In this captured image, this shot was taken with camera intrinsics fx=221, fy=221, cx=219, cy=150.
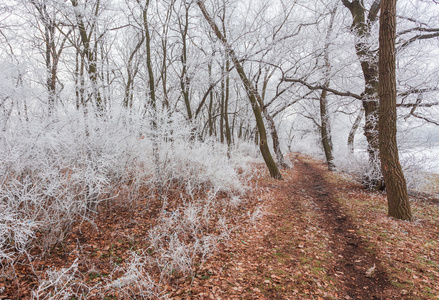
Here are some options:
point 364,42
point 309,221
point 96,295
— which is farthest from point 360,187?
point 96,295

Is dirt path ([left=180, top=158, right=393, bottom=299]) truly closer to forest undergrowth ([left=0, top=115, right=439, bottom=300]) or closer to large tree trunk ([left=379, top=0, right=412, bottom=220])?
forest undergrowth ([left=0, top=115, right=439, bottom=300])

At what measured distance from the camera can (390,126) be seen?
505cm

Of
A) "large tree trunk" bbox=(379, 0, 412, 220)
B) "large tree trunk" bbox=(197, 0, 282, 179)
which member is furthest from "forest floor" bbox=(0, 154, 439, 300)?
"large tree trunk" bbox=(197, 0, 282, 179)

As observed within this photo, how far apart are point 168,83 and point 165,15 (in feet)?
23.9

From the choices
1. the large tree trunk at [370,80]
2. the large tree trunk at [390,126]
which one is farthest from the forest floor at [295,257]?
the large tree trunk at [370,80]

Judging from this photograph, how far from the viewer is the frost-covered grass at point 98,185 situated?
9.98 ft

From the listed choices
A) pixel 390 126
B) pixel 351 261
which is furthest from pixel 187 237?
pixel 390 126

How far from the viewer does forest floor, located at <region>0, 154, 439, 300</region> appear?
9.43 ft

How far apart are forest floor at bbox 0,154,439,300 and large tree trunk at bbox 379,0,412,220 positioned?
1.52 ft

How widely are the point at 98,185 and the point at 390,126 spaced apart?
20.5ft

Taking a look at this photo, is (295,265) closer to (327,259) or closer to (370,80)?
(327,259)

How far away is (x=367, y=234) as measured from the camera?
443 cm

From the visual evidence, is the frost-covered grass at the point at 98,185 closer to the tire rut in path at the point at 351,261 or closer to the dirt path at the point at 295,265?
the dirt path at the point at 295,265

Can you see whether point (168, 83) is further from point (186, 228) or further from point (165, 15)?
point (186, 228)
